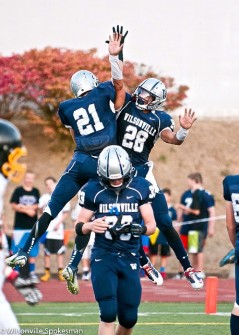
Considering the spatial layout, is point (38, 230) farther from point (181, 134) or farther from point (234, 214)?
point (234, 214)

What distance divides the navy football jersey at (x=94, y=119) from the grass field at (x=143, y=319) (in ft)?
6.38

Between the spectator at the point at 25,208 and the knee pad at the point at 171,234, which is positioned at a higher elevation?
the knee pad at the point at 171,234

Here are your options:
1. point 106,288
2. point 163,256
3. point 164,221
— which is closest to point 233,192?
point 106,288

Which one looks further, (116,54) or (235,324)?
(116,54)

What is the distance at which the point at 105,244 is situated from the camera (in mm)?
9453

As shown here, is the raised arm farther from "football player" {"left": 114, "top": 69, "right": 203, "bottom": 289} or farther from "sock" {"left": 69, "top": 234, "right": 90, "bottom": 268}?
"sock" {"left": 69, "top": 234, "right": 90, "bottom": 268}

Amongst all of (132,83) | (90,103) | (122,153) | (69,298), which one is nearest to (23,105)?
(132,83)

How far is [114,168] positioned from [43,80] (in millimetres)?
17263

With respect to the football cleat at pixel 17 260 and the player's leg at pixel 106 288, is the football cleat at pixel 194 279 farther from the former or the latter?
the player's leg at pixel 106 288

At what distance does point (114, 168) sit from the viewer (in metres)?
9.41

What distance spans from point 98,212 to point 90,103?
7.47 ft

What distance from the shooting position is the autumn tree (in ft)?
86.1

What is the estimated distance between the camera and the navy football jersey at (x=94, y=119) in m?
11.4

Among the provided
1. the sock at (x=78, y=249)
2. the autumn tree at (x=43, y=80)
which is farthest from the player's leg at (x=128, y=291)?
the autumn tree at (x=43, y=80)
